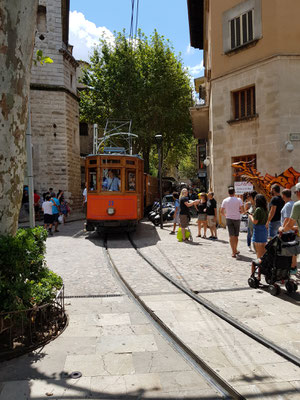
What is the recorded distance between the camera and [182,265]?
773 cm

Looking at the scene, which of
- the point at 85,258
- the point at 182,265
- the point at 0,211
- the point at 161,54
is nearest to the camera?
the point at 0,211

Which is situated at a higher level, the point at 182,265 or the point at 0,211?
the point at 0,211

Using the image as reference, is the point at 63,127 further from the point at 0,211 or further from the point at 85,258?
the point at 0,211

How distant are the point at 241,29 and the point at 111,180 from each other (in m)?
8.43

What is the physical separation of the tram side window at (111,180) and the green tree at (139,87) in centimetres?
1498

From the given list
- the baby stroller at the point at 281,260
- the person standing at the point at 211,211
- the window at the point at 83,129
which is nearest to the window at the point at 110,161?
the person standing at the point at 211,211

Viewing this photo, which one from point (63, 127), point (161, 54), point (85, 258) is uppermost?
point (161, 54)

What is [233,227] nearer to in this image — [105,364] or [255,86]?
[105,364]

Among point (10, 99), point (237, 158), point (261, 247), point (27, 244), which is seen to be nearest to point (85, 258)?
point (261, 247)

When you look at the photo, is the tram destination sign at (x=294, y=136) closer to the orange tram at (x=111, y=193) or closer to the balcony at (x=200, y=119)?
the orange tram at (x=111, y=193)

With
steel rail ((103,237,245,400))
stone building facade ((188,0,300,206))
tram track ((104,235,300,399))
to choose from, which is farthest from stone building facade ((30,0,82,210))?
steel rail ((103,237,245,400))

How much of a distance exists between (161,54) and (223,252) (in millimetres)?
21256

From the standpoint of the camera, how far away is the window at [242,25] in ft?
44.3

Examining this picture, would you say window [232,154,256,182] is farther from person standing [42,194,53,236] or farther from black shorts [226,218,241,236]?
person standing [42,194,53,236]
